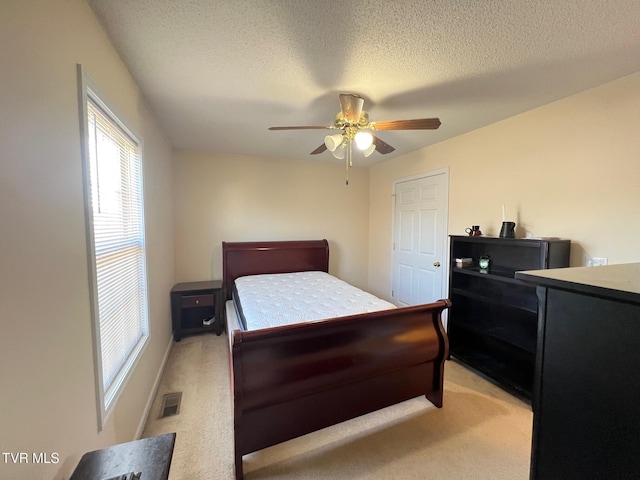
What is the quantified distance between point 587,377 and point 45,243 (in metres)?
1.74

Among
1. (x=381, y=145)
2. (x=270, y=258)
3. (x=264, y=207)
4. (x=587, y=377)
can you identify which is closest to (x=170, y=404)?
(x=270, y=258)

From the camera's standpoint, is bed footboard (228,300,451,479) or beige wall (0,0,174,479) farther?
bed footboard (228,300,451,479)

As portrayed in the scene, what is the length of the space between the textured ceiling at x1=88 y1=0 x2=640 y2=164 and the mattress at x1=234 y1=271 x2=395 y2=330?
1.72 meters

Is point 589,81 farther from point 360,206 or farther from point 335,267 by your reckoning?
point 335,267

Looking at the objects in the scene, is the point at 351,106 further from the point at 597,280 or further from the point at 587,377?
the point at 587,377

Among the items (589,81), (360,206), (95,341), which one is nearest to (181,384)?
(95,341)

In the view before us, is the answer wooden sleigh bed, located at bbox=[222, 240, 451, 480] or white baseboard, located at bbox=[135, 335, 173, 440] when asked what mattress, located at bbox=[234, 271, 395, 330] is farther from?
white baseboard, located at bbox=[135, 335, 173, 440]

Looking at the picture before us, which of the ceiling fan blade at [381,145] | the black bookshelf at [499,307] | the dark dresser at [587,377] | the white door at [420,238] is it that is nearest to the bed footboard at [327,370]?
the black bookshelf at [499,307]

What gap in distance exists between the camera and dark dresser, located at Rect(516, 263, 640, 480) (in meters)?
0.66

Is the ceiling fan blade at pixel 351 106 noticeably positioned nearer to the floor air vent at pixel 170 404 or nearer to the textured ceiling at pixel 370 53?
the textured ceiling at pixel 370 53

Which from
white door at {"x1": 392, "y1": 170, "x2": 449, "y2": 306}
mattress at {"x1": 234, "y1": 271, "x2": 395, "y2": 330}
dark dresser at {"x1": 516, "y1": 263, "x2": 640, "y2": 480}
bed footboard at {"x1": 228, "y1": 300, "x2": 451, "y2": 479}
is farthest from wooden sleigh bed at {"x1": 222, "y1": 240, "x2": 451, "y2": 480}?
white door at {"x1": 392, "y1": 170, "x2": 449, "y2": 306}

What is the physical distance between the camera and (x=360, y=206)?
15.1 feet

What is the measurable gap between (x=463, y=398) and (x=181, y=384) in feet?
8.02

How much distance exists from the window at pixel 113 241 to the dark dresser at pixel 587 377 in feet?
5.89
